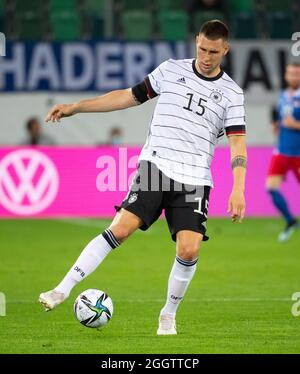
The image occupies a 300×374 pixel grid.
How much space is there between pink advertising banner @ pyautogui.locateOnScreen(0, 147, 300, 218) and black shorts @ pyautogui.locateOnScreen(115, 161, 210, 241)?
10.1 m

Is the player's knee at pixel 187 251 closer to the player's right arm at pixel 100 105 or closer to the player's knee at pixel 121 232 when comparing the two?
the player's knee at pixel 121 232

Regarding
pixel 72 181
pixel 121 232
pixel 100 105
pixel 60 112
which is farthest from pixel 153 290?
pixel 72 181

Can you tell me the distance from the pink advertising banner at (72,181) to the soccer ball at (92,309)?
1023 centimetres

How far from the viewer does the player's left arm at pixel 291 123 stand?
17.7 metres

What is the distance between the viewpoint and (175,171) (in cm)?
889

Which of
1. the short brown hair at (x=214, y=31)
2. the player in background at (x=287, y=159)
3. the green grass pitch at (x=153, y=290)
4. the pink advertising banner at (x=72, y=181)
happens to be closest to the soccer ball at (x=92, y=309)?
the green grass pitch at (x=153, y=290)

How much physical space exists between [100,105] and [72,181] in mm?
11056

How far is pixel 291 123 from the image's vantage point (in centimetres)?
1778

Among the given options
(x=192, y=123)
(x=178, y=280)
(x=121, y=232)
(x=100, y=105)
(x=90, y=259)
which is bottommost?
(x=178, y=280)

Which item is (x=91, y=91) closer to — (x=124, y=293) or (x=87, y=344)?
(x=124, y=293)

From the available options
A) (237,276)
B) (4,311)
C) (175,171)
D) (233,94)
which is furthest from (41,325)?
(237,276)

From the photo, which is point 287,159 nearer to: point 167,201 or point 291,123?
point 291,123
